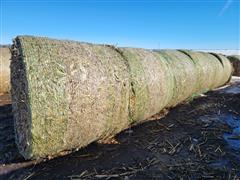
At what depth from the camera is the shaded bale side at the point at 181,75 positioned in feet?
22.5

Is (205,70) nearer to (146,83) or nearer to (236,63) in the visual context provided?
(146,83)

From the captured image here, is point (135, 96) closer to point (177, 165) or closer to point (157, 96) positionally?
point (157, 96)

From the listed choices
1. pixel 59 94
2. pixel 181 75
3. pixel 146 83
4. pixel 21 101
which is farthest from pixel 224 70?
pixel 21 101

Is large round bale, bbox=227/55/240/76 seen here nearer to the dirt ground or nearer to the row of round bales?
the dirt ground

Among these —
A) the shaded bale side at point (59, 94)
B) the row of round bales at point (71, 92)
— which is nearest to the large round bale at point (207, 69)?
the row of round bales at point (71, 92)

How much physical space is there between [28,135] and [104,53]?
1766 mm

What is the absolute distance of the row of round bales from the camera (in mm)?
3596

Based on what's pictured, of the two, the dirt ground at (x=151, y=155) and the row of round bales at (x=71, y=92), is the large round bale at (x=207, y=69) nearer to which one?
the dirt ground at (x=151, y=155)

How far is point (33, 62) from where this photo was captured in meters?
3.60

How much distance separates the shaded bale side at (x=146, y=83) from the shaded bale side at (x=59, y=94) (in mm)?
549

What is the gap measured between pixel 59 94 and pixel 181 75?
4.10 meters

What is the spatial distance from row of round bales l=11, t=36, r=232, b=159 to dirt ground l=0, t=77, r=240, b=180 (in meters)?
0.21

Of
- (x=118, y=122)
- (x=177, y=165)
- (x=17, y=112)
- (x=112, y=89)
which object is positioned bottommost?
(x=177, y=165)

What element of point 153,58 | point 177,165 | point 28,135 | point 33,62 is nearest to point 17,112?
point 28,135
